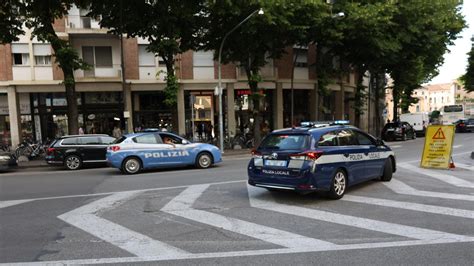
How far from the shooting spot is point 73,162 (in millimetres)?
17156

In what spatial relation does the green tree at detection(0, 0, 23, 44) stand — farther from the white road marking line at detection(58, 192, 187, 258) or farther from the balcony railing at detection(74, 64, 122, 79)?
the white road marking line at detection(58, 192, 187, 258)

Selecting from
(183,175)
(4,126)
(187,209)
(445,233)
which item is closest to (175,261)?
(187,209)

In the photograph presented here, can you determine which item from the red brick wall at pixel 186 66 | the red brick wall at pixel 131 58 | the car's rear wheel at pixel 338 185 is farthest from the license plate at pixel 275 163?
the red brick wall at pixel 131 58

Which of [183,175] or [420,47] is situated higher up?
[420,47]

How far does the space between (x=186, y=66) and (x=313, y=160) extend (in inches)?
880

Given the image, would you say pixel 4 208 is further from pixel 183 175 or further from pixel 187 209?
pixel 183 175

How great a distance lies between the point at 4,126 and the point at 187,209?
25383mm

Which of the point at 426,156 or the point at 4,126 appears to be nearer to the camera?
the point at 426,156

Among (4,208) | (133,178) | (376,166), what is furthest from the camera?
(133,178)

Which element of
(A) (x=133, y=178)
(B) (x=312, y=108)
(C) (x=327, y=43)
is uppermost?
(C) (x=327, y=43)

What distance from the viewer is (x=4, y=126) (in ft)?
92.4

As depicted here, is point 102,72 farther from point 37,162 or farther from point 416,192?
point 416,192

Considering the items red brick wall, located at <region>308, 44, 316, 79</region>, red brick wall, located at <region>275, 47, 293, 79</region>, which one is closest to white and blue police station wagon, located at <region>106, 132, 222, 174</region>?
red brick wall, located at <region>275, 47, 293, 79</region>

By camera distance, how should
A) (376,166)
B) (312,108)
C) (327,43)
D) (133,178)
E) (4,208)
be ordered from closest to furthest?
(4,208), (376,166), (133,178), (327,43), (312,108)
